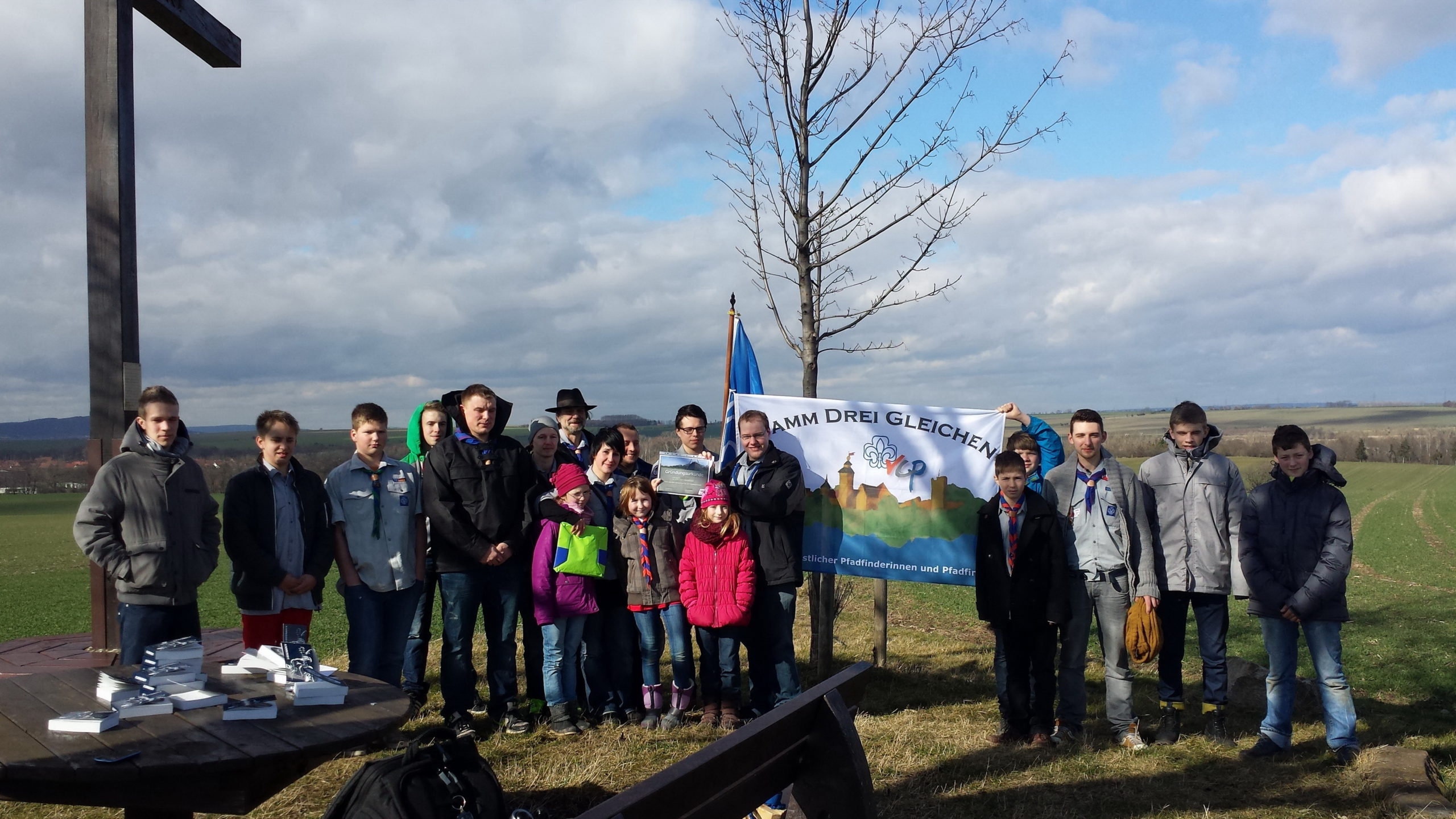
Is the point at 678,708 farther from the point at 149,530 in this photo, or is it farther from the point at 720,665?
the point at 149,530

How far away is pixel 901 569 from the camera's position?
6992 mm

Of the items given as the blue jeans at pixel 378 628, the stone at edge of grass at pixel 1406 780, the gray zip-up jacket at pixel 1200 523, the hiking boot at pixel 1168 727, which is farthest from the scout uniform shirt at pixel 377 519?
the stone at edge of grass at pixel 1406 780

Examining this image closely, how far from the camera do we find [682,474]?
6.29 m

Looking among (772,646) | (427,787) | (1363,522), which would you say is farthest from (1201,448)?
(1363,522)

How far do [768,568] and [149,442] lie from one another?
3526 millimetres

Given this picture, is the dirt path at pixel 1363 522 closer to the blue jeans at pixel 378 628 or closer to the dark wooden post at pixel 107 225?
the blue jeans at pixel 378 628

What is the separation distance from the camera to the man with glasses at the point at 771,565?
19.9 feet

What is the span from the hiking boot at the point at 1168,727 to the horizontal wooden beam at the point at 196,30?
7.40m

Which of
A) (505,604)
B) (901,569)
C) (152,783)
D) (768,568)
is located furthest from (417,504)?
(901,569)

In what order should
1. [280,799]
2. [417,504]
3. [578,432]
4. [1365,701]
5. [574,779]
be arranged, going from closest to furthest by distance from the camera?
[280,799]
[574,779]
[417,504]
[578,432]
[1365,701]

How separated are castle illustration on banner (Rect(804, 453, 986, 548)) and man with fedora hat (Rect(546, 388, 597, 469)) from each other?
5.40 ft

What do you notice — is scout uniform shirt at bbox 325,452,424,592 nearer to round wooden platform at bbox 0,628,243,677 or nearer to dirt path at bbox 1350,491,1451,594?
round wooden platform at bbox 0,628,243,677

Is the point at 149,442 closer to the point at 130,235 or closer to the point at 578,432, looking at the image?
the point at 130,235

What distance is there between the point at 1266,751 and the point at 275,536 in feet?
19.2
